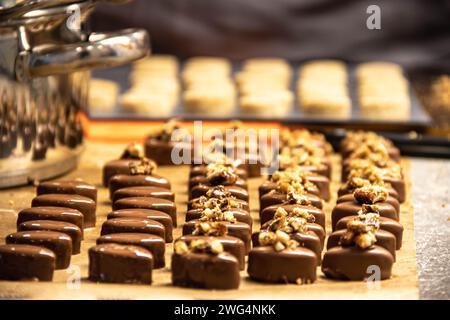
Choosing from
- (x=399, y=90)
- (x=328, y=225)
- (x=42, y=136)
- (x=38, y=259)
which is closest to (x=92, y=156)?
(x=42, y=136)

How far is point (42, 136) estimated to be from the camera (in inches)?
121

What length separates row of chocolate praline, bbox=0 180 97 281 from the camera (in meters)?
2.24

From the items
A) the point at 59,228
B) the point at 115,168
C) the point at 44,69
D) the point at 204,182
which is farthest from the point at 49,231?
the point at 115,168

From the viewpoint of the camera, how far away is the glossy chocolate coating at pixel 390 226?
2.52m

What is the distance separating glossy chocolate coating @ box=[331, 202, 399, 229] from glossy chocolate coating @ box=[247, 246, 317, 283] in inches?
16.8

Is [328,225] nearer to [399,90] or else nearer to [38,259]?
[38,259]

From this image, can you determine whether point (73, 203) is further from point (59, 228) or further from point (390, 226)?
point (390, 226)

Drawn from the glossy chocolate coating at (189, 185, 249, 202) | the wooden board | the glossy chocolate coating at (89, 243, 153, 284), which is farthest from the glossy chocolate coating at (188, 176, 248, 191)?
the glossy chocolate coating at (89, 243, 153, 284)

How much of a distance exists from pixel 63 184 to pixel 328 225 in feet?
2.42

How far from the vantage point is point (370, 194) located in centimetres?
268

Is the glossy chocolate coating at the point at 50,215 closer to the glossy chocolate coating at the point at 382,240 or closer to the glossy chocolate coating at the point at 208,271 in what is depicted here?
the glossy chocolate coating at the point at 208,271

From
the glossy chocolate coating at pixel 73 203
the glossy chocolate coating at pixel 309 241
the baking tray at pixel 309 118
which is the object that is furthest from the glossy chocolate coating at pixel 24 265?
the baking tray at pixel 309 118

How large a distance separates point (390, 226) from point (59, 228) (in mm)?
808

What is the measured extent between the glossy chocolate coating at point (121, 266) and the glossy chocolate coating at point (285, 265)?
0.24 m
